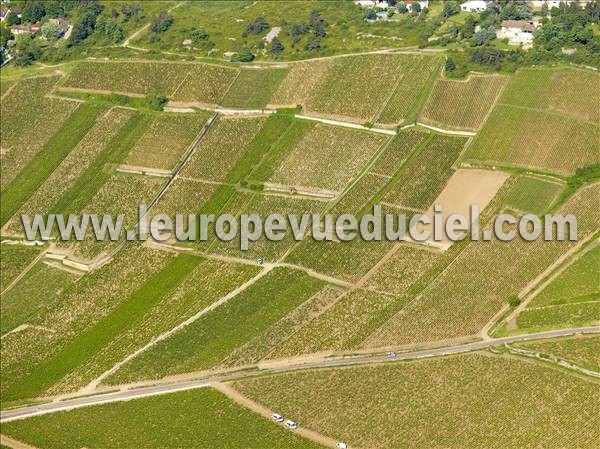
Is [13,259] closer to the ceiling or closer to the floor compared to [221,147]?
closer to the floor

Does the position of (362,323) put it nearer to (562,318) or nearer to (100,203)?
(562,318)

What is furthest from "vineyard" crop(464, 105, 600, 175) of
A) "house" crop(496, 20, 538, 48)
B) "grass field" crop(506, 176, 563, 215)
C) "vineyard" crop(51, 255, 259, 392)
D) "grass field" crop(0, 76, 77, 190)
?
"grass field" crop(0, 76, 77, 190)

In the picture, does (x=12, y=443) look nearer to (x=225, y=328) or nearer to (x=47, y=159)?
(x=225, y=328)

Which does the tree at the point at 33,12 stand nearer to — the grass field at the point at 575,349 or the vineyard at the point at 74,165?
the vineyard at the point at 74,165

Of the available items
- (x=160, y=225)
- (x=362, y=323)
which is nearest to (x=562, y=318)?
(x=362, y=323)

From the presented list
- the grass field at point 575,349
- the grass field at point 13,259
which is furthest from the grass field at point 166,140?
the grass field at point 575,349

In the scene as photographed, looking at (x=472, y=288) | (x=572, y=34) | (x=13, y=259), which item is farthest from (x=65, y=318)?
(x=572, y=34)

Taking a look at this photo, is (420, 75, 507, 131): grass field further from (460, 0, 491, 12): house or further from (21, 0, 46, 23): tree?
(21, 0, 46, 23): tree
